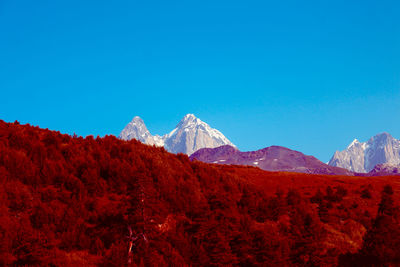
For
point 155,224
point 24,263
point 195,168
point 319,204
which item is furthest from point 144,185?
point 319,204

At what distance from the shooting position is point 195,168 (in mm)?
28781

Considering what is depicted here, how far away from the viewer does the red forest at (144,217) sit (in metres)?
16.3

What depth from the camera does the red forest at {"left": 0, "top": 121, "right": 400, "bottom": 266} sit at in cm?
1628

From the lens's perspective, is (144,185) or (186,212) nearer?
(144,185)

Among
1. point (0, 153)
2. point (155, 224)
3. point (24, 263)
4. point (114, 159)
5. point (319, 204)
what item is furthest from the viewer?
point (319, 204)

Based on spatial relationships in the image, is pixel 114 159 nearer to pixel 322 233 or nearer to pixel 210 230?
pixel 210 230

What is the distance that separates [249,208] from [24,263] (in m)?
14.2

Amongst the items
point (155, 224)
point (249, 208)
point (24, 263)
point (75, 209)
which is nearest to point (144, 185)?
point (155, 224)

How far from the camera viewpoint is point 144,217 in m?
17.5

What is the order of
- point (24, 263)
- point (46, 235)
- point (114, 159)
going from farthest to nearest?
point (114, 159) < point (46, 235) < point (24, 263)

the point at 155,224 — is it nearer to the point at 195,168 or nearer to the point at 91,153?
the point at 91,153

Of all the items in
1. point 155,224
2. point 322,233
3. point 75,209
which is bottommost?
point 322,233

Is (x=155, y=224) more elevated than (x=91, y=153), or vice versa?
(x=91, y=153)

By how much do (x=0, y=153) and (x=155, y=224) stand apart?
1053 cm
